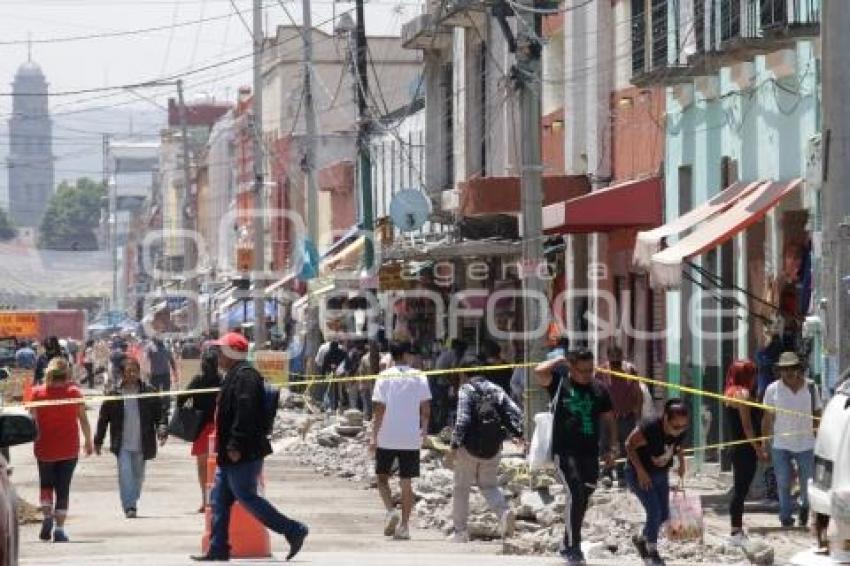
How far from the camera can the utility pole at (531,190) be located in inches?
1045

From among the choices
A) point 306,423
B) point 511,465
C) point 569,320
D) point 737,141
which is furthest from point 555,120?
point 511,465

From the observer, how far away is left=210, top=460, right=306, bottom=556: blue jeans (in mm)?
17016

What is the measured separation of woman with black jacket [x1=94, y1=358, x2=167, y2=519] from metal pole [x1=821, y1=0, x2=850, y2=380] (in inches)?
313

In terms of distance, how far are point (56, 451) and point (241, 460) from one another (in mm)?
4048

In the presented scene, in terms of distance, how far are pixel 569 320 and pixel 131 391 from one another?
15398 millimetres

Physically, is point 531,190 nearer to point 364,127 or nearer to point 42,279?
point 364,127

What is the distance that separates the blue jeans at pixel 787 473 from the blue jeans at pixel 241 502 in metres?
5.00

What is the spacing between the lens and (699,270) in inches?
1054

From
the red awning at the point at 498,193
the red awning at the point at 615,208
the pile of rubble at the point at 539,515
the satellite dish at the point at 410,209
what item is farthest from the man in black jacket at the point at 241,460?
the satellite dish at the point at 410,209

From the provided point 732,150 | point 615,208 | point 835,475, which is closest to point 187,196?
point 615,208

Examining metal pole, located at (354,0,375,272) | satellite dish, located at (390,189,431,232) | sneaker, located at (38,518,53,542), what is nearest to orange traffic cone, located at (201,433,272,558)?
sneaker, located at (38,518,53,542)

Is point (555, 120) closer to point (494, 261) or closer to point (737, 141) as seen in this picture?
point (494, 261)

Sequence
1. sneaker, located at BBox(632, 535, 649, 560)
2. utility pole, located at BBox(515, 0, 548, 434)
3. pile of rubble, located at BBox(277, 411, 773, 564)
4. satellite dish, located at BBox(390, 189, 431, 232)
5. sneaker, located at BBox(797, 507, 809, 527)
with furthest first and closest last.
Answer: satellite dish, located at BBox(390, 189, 431, 232) < utility pole, located at BBox(515, 0, 548, 434) < sneaker, located at BBox(797, 507, 809, 527) < pile of rubble, located at BBox(277, 411, 773, 564) < sneaker, located at BBox(632, 535, 649, 560)

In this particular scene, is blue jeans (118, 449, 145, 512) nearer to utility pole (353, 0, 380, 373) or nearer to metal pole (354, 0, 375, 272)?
utility pole (353, 0, 380, 373)
